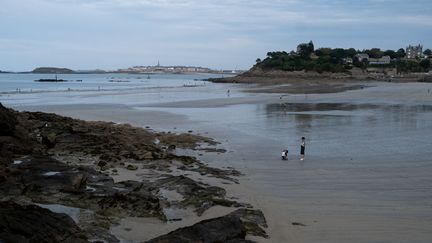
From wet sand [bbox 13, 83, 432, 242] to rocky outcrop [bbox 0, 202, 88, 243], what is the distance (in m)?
3.58

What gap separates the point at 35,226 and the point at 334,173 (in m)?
11.2

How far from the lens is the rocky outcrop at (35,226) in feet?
22.9

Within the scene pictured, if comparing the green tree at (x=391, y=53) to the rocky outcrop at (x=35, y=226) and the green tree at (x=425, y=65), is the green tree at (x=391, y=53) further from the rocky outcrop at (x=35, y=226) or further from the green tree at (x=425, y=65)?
the rocky outcrop at (x=35, y=226)

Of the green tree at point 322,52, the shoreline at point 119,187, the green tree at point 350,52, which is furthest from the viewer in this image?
the green tree at point 350,52

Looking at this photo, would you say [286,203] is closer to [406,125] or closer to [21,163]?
[21,163]

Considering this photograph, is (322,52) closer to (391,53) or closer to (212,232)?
(391,53)

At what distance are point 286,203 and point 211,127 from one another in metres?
17.8

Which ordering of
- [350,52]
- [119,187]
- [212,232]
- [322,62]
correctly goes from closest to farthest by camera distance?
[212,232] → [119,187] → [322,62] → [350,52]

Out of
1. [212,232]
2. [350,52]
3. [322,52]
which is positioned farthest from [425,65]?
[212,232]

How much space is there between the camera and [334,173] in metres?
16.1

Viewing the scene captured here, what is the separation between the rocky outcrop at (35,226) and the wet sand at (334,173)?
358 cm

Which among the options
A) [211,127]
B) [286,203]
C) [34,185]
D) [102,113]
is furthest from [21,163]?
[102,113]

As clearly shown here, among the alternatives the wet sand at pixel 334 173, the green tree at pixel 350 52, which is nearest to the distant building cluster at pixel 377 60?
the green tree at pixel 350 52

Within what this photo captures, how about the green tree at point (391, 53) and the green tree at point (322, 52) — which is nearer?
the green tree at point (322, 52)
